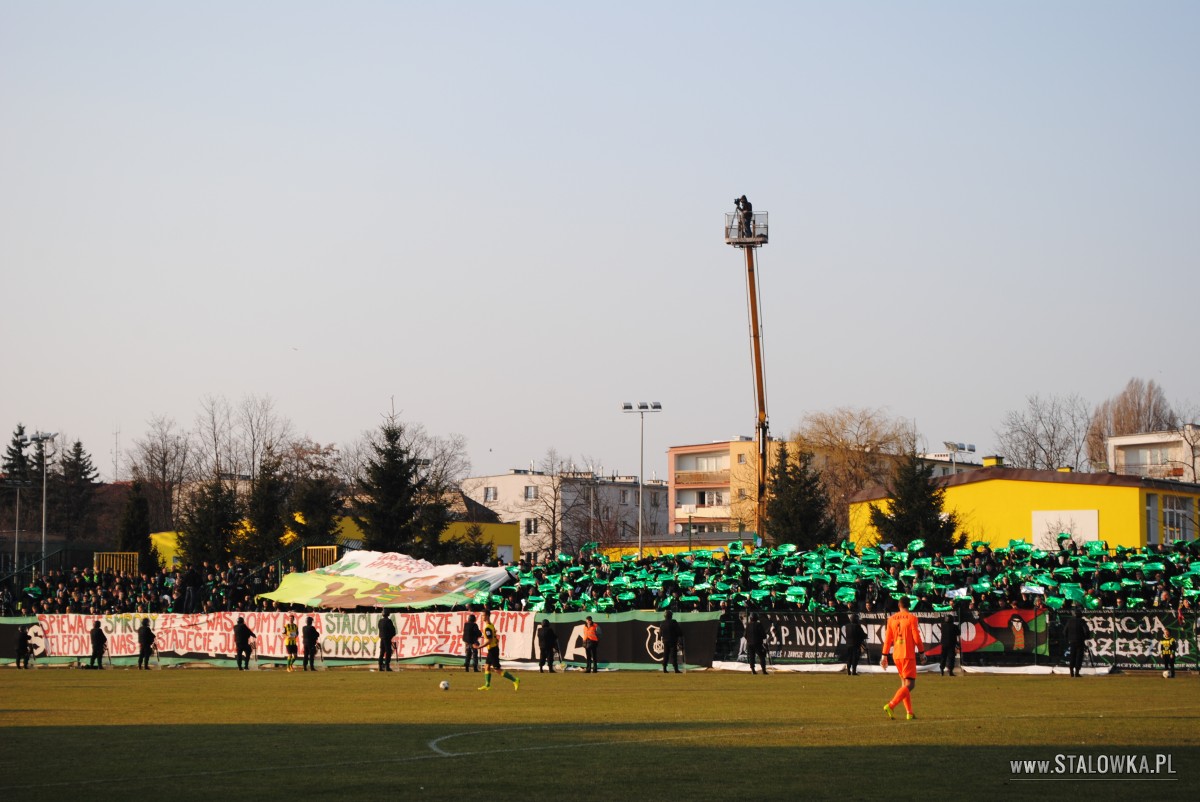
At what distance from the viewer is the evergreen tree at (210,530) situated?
72750 mm

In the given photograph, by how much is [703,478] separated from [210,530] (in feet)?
214

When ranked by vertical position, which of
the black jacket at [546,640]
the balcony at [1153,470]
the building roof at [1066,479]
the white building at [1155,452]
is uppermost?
the white building at [1155,452]

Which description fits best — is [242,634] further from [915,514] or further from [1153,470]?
[1153,470]

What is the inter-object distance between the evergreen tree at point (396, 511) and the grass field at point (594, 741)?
41.1 m

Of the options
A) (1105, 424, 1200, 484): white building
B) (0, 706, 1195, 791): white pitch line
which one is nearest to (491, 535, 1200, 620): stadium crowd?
(0, 706, 1195, 791): white pitch line

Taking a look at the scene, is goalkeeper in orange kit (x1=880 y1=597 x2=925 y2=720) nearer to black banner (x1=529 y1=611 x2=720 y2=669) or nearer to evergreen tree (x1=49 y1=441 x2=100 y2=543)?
black banner (x1=529 y1=611 x2=720 y2=669)

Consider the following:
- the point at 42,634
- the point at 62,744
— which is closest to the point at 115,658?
the point at 42,634

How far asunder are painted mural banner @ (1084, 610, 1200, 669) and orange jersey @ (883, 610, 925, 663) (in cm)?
1788

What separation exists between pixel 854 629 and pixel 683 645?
18.6 feet

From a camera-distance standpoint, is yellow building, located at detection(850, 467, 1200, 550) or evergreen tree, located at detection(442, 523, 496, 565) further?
evergreen tree, located at detection(442, 523, 496, 565)

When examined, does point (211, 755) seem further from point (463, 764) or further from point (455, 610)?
point (455, 610)

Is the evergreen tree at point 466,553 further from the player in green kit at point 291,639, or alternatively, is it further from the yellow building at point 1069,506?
the player in green kit at point 291,639

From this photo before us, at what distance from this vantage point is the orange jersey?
19.3 metres

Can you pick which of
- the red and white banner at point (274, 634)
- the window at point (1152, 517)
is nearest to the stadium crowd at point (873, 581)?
the red and white banner at point (274, 634)
